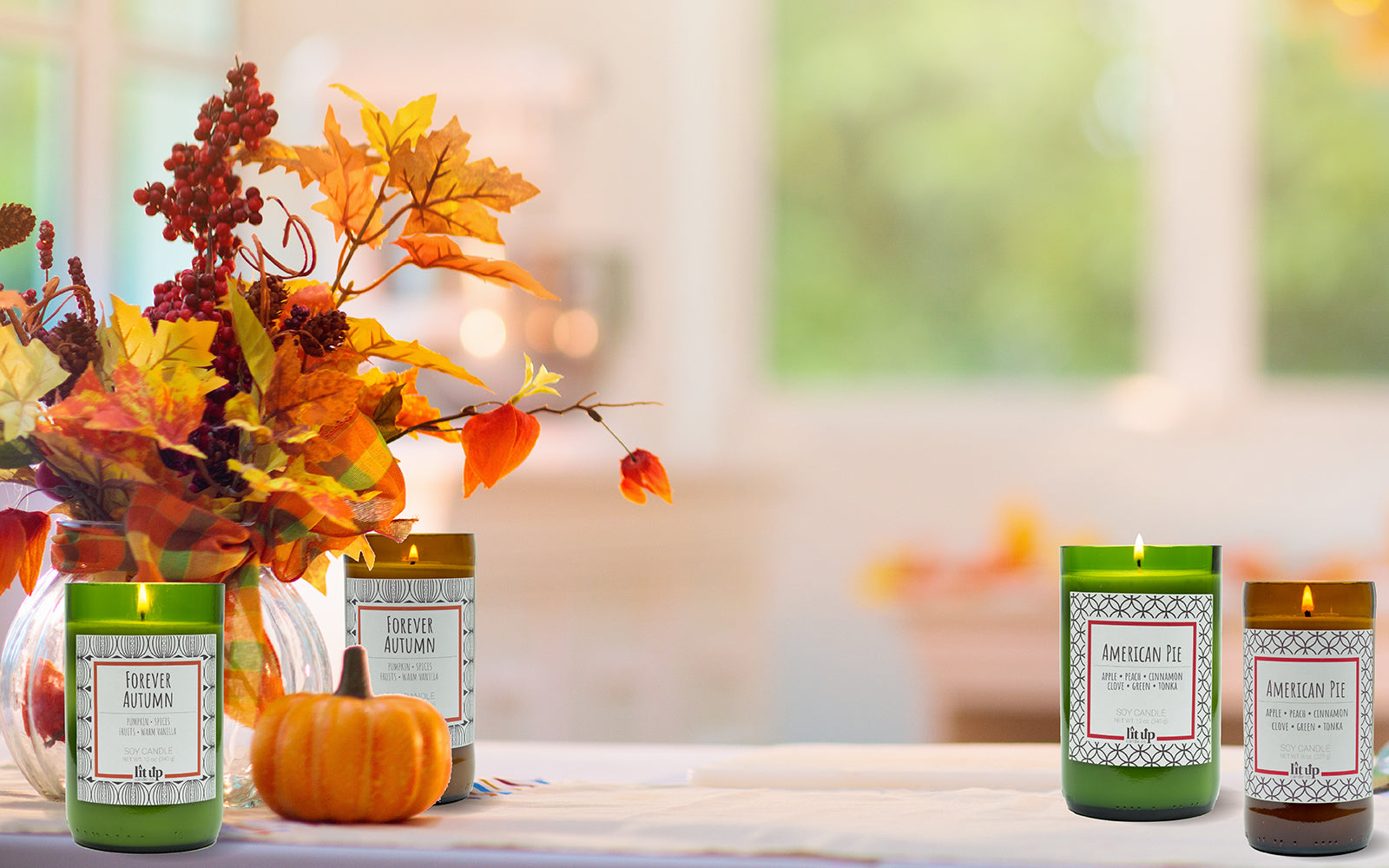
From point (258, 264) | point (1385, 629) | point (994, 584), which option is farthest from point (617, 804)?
point (1385, 629)

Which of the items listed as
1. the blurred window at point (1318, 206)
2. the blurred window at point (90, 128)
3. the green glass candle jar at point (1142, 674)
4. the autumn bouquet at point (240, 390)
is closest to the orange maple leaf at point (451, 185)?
the autumn bouquet at point (240, 390)

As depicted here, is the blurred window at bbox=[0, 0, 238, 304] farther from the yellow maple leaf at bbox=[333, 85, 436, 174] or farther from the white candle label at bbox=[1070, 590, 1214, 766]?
the white candle label at bbox=[1070, 590, 1214, 766]

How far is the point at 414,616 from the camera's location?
28.2 inches

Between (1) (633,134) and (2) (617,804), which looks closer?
(2) (617,804)

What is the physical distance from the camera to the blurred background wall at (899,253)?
322cm

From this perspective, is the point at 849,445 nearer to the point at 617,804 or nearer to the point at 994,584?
the point at 994,584

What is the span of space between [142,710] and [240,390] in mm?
152

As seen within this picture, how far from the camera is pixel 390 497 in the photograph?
0.67 m

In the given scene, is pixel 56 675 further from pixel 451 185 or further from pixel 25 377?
pixel 451 185

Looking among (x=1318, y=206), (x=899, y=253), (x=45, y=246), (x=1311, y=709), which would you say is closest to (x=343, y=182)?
(x=45, y=246)

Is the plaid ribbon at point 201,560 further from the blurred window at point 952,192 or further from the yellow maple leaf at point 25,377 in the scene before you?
the blurred window at point 952,192

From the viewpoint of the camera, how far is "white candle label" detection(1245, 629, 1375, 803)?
61 cm

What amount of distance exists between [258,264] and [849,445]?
2947mm

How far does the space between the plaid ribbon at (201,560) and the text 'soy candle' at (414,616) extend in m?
0.05
